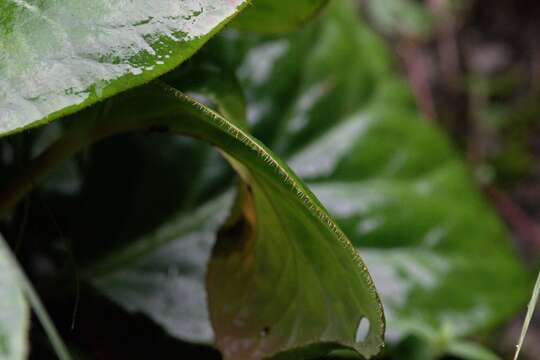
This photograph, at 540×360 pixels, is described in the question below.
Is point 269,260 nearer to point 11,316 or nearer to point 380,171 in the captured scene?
point 11,316

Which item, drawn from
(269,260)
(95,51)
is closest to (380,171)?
(269,260)

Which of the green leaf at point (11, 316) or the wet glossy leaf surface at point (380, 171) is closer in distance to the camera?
the green leaf at point (11, 316)

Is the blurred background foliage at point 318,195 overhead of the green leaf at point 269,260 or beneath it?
beneath

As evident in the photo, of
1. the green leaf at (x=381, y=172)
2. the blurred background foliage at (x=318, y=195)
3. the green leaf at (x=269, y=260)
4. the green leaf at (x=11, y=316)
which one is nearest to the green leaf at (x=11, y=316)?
the green leaf at (x=11, y=316)

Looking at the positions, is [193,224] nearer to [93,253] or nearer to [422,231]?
[93,253]

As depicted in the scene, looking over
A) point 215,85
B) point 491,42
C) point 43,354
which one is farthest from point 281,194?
point 491,42

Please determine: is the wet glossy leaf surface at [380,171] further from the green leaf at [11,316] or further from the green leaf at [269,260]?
the green leaf at [11,316]
